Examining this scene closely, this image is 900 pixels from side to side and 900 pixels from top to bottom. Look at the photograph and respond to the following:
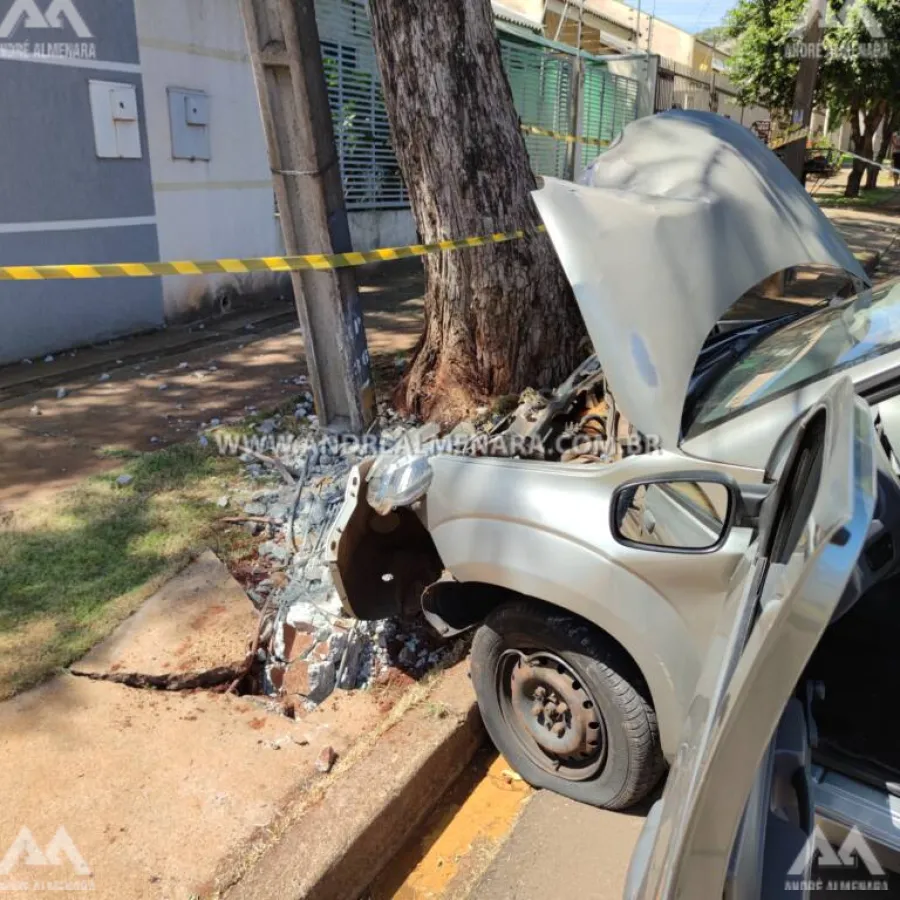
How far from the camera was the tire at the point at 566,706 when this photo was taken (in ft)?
8.01

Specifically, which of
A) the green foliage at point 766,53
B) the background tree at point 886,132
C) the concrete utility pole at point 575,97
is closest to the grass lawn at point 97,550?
the concrete utility pole at point 575,97

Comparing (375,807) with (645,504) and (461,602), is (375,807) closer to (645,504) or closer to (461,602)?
(461,602)

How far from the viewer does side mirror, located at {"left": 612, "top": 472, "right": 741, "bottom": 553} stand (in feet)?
7.18

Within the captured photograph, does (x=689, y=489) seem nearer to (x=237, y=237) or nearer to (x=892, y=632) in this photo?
(x=892, y=632)

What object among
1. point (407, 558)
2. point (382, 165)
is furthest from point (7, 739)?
point (382, 165)

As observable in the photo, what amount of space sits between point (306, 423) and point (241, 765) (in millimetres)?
2928

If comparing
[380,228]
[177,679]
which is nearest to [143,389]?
[177,679]

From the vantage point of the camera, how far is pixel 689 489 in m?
2.40

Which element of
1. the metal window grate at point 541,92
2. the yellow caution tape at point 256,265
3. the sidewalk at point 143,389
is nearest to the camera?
the yellow caution tape at point 256,265

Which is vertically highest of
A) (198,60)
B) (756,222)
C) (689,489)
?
(198,60)

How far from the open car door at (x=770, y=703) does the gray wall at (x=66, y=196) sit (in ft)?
21.3

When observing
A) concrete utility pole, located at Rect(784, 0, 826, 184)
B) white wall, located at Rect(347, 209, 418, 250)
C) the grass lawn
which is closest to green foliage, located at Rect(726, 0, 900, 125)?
concrete utility pole, located at Rect(784, 0, 826, 184)

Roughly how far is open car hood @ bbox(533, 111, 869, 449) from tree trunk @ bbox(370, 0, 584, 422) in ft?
5.97

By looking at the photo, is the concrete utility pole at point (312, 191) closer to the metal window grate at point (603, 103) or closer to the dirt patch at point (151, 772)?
the dirt patch at point (151, 772)
